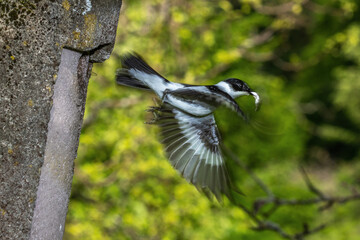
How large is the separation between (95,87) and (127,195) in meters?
1.08

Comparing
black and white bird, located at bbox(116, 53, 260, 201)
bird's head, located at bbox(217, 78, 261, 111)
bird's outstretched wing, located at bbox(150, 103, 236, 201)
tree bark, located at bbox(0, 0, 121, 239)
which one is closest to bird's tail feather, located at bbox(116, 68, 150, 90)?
black and white bird, located at bbox(116, 53, 260, 201)

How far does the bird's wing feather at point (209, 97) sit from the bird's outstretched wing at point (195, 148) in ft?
0.42

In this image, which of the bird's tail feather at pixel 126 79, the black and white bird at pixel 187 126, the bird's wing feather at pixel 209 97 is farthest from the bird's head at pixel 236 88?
the bird's tail feather at pixel 126 79

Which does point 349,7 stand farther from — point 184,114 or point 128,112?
point 184,114

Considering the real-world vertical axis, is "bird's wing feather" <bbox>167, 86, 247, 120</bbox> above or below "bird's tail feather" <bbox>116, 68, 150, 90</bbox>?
below

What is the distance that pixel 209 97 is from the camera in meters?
1.59

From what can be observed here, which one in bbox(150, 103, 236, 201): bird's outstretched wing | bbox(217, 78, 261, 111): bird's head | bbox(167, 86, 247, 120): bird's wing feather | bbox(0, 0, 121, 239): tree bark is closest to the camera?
bbox(0, 0, 121, 239): tree bark

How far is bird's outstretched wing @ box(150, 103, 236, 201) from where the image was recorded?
192 cm

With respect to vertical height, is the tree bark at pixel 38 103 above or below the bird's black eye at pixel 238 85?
below

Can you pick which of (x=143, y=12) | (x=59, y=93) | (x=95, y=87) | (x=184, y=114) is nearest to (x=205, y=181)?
(x=184, y=114)

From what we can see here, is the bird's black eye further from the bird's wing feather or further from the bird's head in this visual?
the bird's wing feather

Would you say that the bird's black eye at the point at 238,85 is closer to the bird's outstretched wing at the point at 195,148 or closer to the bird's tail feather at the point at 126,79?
the bird's outstretched wing at the point at 195,148

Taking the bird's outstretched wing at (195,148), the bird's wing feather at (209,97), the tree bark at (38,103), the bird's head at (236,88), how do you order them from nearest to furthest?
1. the tree bark at (38,103)
2. the bird's wing feather at (209,97)
3. the bird's head at (236,88)
4. the bird's outstretched wing at (195,148)

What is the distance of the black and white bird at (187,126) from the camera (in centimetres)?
186
